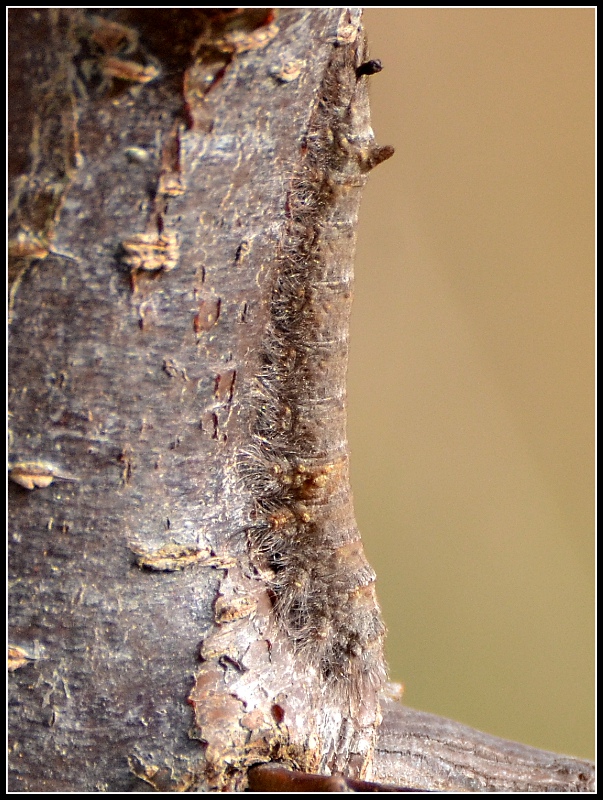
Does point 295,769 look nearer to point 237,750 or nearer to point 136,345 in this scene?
point 237,750

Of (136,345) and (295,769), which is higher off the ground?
(136,345)

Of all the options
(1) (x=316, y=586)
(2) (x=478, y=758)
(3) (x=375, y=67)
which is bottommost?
(2) (x=478, y=758)

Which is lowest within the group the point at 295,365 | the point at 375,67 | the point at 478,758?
the point at 478,758

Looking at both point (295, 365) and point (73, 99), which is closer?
point (73, 99)

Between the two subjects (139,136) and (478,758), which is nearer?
(139,136)

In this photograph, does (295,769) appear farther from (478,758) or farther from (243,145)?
(243,145)

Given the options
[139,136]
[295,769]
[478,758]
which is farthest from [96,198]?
[478,758]

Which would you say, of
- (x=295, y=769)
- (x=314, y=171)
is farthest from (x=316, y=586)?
(x=314, y=171)
